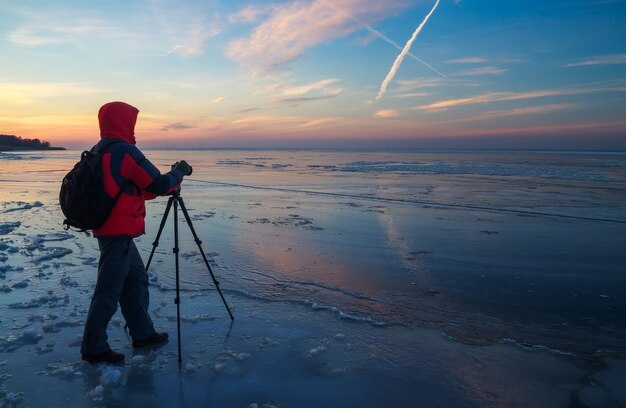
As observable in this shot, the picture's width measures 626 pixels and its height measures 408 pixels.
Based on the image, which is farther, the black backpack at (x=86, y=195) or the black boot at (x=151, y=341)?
the black boot at (x=151, y=341)

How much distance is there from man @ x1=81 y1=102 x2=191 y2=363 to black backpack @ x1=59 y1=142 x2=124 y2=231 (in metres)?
0.06

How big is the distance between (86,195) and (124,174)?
1.09ft

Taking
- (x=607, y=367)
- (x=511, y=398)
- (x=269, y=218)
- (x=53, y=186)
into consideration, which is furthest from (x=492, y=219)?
(x=53, y=186)

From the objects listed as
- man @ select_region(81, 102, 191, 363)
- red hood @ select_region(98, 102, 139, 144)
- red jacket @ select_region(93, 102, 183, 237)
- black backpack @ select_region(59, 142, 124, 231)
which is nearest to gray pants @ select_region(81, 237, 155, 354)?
man @ select_region(81, 102, 191, 363)

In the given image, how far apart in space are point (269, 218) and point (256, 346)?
6.63 meters

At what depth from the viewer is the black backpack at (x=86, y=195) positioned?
3.32 meters

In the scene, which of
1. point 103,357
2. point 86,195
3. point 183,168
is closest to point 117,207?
point 86,195

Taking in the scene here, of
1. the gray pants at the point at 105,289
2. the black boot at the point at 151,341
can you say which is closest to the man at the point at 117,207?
the gray pants at the point at 105,289

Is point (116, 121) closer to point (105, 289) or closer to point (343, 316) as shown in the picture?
point (105, 289)

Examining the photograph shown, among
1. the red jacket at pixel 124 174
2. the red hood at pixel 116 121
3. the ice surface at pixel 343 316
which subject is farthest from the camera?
the red hood at pixel 116 121

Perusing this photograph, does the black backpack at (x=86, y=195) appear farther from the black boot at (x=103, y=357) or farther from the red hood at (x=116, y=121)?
the black boot at (x=103, y=357)

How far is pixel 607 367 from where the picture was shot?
354 centimetres

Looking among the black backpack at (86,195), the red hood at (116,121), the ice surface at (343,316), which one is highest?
the red hood at (116,121)

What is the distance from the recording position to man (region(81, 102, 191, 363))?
Result: 3453 millimetres
